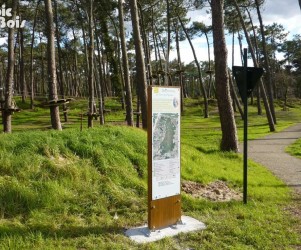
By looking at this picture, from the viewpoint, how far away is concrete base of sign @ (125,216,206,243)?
4.70 metres

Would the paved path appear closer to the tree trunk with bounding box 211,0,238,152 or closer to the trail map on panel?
the tree trunk with bounding box 211,0,238,152

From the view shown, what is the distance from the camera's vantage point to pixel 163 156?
519cm

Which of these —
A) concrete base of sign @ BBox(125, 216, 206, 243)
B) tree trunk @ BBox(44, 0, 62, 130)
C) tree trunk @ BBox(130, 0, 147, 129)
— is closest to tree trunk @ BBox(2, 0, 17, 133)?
tree trunk @ BBox(44, 0, 62, 130)

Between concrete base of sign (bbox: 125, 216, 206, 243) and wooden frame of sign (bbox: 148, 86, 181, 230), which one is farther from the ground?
wooden frame of sign (bbox: 148, 86, 181, 230)

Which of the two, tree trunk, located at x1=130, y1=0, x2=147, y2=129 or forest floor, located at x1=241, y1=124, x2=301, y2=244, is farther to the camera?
tree trunk, located at x1=130, y1=0, x2=147, y2=129

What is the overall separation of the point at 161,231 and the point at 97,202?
119 cm

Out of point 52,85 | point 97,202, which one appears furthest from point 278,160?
point 97,202

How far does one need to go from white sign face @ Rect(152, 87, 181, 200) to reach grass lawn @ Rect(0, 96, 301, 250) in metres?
0.71

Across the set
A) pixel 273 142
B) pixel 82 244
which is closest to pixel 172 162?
pixel 82 244

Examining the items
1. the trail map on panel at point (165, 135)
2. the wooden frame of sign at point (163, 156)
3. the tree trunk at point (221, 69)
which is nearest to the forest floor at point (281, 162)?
the tree trunk at point (221, 69)

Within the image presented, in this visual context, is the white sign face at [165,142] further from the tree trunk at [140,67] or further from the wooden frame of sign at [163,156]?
the tree trunk at [140,67]

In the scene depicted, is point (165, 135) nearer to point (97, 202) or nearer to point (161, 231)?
point (161, 231)

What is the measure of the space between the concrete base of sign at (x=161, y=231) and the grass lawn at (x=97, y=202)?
12cm

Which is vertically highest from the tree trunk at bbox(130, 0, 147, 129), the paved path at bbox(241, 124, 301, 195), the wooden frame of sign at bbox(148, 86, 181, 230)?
the tree trunk at bbox(130, 0, 147, 129)
